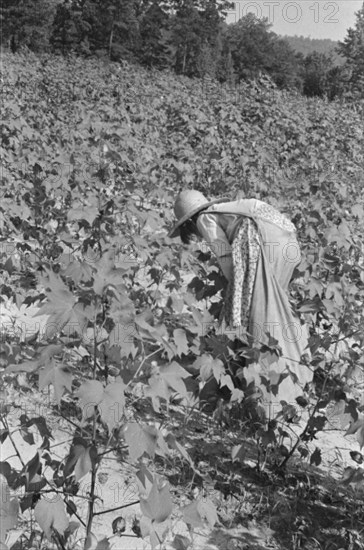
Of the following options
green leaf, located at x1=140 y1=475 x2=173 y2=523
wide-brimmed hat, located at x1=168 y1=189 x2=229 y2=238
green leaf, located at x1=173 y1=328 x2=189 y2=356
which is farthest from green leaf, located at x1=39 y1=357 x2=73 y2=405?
wide-brimmed hat, located at x1=168 y1=189 x2=229 y2=238

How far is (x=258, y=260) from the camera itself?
3.13 m

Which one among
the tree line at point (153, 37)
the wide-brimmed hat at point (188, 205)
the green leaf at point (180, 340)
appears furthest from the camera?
the tree line at point (153, 37)

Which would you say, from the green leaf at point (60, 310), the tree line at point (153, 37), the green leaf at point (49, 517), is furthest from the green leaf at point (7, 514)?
the tree line at point (153, 37)

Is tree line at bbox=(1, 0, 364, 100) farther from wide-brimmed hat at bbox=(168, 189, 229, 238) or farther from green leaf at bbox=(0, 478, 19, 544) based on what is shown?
green leaf at bbox=(0, 478, 19, 544)

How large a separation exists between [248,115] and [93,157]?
6.69 metres

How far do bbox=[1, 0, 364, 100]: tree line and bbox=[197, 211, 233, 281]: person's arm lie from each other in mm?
29707

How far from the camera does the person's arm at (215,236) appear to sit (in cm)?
312

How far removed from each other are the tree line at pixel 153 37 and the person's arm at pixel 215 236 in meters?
29.7

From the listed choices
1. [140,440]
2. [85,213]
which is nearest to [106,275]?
[140,440]

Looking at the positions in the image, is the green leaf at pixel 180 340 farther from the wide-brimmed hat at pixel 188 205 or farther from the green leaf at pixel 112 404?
the wide-brimmed hat at pixel 188 205

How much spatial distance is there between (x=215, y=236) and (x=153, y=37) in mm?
39023

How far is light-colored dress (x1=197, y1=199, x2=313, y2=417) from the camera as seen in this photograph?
3.11 metres

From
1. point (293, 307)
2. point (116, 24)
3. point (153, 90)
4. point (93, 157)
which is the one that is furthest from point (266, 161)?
point (116, 24)

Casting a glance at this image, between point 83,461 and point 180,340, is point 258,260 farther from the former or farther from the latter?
point 83,461
